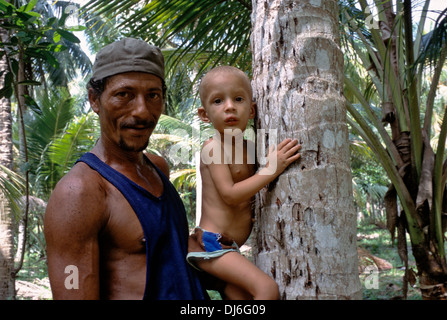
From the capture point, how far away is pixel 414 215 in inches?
136

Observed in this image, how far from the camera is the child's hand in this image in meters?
1.63

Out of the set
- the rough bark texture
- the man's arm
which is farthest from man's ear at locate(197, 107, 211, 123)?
the man's arm

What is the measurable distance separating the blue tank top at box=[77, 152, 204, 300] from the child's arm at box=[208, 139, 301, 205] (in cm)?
25

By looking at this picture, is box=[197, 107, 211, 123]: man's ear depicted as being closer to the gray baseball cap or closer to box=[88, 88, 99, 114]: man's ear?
the gray baseball cap

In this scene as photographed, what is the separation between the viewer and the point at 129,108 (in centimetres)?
175

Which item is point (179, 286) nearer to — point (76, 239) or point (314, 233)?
point (76, 239)

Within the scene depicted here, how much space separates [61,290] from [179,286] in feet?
1.48

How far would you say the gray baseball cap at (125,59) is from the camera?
176cm

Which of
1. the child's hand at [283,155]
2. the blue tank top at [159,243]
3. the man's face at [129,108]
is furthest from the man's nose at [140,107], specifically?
the child's hand at [283,155]

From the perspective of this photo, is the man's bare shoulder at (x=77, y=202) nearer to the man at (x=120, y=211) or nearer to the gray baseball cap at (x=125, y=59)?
the man at (x=120, y=211)

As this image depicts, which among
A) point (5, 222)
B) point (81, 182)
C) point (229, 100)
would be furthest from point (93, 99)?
point (5, 222)

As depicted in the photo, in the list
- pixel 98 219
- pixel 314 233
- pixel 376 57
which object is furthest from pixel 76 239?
pixel 376 57

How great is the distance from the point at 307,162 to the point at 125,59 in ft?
2.75

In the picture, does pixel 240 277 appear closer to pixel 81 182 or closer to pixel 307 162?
pixel 307 162
